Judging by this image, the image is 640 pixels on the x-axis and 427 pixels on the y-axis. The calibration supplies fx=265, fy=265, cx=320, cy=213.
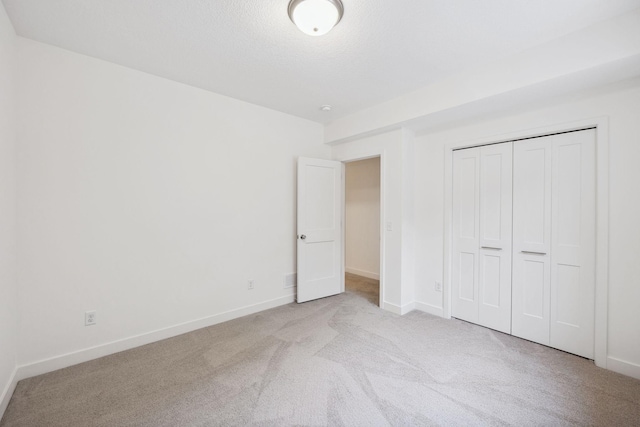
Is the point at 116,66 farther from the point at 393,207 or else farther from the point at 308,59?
the point at 393,207

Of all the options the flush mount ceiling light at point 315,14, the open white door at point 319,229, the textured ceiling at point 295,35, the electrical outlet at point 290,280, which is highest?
the textured ceiling at point 295,35

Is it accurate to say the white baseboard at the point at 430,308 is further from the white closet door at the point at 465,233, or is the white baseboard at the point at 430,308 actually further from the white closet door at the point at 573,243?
the white closet door at the point at 573,243

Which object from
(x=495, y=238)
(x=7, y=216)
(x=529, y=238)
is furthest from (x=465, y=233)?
(x=7, y=216)

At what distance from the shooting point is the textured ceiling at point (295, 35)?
1.75m

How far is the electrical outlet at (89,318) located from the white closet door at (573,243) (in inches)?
164

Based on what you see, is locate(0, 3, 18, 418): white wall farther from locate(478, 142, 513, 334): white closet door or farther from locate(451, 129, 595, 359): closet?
locate(478, 142, 513, 334): white closet door

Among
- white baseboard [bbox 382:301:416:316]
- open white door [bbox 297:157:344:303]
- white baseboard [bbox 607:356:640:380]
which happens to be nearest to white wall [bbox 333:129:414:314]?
white baseboard [bbox 382:301:416:316]

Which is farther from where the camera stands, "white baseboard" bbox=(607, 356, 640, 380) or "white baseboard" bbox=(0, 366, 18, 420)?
"white baseboard" bbox=(607, 356, 640, 380)

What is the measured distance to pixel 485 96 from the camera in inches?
95.3

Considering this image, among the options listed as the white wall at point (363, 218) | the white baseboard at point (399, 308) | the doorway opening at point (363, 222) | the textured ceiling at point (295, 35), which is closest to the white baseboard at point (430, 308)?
the white baseboard at point (399, 308)

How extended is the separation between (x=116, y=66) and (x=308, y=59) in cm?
177

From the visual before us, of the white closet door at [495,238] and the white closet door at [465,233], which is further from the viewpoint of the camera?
the white closet door at [465,233]

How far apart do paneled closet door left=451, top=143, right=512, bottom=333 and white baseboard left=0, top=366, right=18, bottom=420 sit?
12.9 feet

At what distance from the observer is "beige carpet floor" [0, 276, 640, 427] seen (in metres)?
1.67
